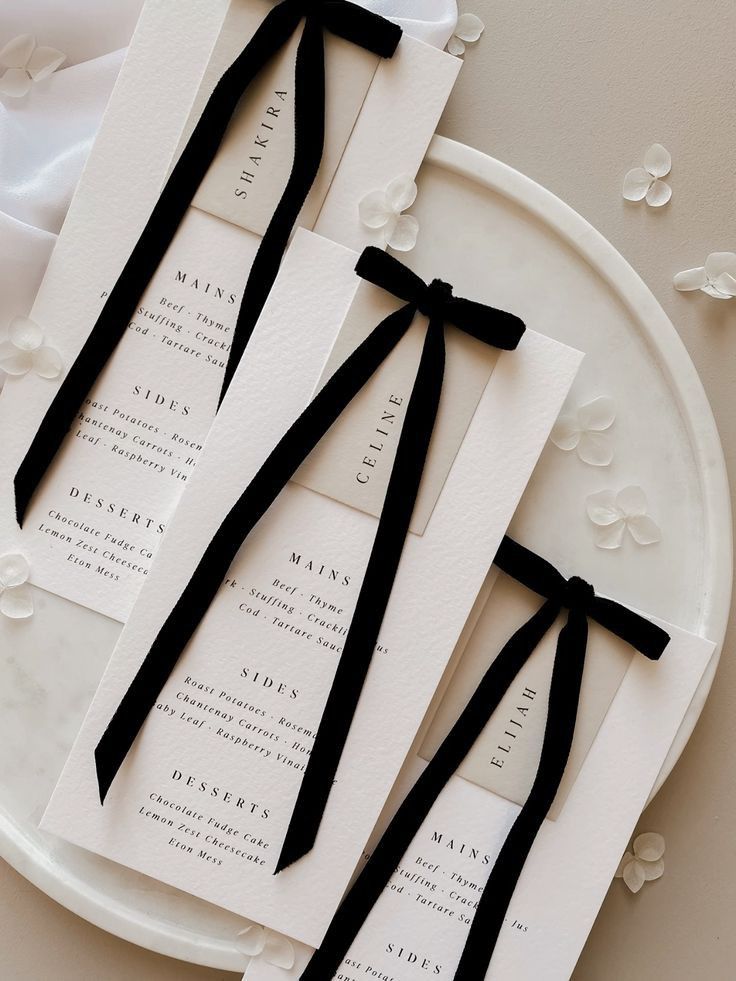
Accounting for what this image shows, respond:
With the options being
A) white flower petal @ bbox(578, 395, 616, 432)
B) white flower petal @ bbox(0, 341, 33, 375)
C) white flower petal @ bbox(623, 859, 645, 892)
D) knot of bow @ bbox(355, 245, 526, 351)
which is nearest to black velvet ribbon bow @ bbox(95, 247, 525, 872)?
knot of bow @ bbox(355, 245, 526, 351)

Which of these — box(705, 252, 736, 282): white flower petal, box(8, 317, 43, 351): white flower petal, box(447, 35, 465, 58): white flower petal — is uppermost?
box(447, 35, 465, 58): white flower petal

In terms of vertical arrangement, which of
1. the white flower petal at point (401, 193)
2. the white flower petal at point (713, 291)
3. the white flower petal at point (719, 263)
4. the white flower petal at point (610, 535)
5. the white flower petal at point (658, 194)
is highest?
the white flower petal at point (658, 194)

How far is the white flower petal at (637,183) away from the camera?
0.77 m

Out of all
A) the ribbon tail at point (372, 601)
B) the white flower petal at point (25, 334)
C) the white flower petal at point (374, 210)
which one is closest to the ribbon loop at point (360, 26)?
the white flower petal at point (374, 210)

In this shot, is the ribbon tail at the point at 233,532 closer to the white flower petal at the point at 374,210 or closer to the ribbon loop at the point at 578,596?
the white flower petal at the point at 374,210

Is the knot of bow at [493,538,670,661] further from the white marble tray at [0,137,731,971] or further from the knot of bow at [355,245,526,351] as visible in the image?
the knot of bow at [355,245,526,351]

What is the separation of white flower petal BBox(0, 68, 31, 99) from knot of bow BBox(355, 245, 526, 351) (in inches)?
13.6

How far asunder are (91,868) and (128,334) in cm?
43

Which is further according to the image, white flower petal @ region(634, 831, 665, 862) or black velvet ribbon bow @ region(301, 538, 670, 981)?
white flower petal @ region(634, 831, 665, 862)

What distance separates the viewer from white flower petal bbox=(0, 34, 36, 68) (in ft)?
2.34

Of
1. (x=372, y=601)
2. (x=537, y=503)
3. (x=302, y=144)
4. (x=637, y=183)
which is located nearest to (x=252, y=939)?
(x=372, y=601)

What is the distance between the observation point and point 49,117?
0.72m

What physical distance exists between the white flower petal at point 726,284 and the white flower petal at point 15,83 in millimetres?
631

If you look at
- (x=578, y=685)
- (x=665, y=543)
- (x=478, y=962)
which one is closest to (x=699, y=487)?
(x=665, y=543)
